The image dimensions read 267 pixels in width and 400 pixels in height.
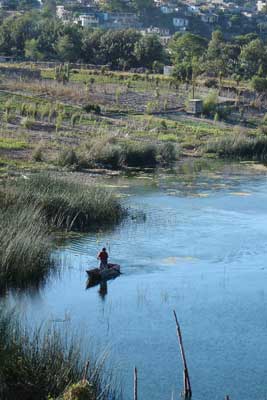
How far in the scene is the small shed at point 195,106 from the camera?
55.0m

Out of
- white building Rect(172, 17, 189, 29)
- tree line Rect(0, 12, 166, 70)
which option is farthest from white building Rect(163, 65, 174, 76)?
white building Rect(172, 17, 189, 29)

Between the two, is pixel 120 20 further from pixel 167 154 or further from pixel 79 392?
pixel 79 392

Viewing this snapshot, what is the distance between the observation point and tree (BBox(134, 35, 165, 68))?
72.4 metres

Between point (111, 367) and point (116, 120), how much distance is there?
33.0m

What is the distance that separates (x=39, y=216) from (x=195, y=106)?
3088 centimetres

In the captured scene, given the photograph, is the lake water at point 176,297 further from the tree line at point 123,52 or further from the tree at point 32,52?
the tree at point 32,52

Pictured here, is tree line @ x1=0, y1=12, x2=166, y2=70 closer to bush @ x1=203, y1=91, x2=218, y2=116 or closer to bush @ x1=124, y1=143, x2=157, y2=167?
bush @ x1=203, y1=91, x2=218, y2=116

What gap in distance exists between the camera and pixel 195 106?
181 ft

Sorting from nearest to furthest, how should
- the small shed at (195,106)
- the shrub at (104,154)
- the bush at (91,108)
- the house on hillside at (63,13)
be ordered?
the shrub at (104,154) → the bush at (91,108) → the small shed at (195,106) → the house on hillside at (63,13)

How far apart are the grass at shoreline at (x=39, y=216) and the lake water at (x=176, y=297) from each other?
565 mm

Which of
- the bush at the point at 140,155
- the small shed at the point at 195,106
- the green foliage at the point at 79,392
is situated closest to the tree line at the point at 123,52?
the small shed at the point at 195,106

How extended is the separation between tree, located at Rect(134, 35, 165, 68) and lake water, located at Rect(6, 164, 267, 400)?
39340 millimetres

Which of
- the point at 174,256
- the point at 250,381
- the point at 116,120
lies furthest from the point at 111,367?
the point at 116,120

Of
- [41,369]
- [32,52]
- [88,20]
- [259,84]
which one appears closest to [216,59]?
A: [259,84]
